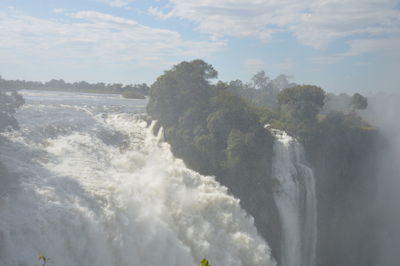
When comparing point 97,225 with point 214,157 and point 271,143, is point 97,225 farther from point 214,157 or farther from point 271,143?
point 271,143

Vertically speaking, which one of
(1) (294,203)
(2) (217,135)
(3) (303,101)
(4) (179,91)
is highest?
(4) (179,91)

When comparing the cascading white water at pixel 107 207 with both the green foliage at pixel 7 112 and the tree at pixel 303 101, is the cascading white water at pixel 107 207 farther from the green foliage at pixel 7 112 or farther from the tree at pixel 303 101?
the tree at pixel 303 101

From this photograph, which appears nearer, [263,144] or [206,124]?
[263,144]

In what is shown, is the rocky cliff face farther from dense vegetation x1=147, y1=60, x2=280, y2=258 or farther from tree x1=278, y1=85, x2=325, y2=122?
dense vegetation x1=147, y1=60, x2=280, y2=258

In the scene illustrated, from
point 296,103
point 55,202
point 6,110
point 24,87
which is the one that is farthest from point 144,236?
point 24,87

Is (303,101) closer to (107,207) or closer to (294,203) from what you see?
(294,203)

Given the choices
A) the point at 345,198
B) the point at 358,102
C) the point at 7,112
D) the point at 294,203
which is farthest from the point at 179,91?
the point at 358,102
